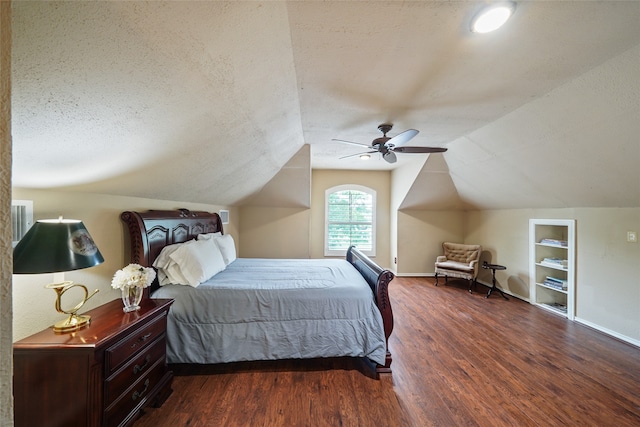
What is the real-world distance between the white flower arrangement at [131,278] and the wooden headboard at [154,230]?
1.47ft

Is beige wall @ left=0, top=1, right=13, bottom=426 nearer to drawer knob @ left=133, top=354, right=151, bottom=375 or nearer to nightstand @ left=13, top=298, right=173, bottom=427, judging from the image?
nightstand @ left=13, top=298, right=173, bottom=427

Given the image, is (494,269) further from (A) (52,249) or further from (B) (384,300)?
(A) (52,249)

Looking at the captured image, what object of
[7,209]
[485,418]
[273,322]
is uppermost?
[7,209]

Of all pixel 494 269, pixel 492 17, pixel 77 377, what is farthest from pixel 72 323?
pixel 494 269

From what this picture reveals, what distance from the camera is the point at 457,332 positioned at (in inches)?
117

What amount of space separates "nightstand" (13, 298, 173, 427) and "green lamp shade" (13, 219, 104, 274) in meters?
0.40

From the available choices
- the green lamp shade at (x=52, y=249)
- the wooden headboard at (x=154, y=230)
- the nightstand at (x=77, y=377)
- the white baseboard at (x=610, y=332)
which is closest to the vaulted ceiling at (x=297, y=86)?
the wooden headboard at (x=154, y=230)

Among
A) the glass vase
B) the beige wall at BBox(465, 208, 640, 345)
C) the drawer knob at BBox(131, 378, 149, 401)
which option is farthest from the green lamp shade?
the beige wall at BBox(465, 208, 640, 345)

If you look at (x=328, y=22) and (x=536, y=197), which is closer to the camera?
(x=328, y=22)

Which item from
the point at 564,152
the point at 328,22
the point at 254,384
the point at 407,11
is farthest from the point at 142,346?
the point at 564,152

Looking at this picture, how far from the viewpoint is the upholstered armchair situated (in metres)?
4.59

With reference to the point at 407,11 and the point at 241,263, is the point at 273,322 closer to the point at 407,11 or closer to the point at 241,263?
the point at 241,263

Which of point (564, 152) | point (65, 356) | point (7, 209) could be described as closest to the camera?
point (7, 209)

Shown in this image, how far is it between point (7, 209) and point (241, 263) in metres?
2.92
